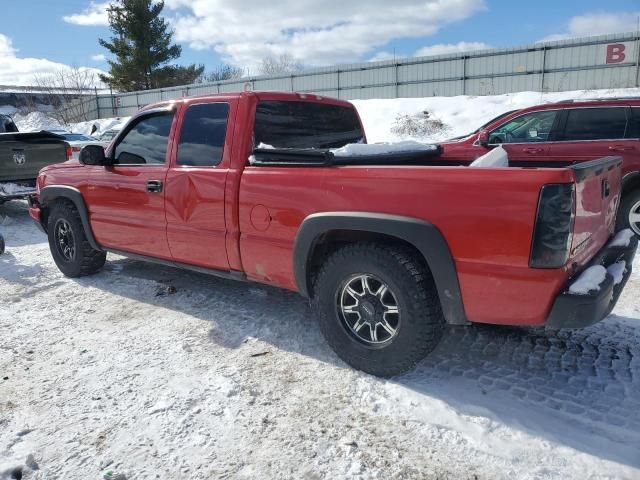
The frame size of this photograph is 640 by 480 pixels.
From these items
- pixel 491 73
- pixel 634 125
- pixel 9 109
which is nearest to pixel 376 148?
pixel 634 125

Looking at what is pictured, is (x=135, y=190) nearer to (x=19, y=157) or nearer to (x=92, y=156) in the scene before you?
(x=92, y=156)

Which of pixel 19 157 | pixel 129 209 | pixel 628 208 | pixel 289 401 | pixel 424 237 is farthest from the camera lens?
pixel 19 157

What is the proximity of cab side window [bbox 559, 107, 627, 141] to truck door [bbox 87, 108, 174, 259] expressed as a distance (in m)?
5.36

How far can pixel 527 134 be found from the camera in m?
7.06

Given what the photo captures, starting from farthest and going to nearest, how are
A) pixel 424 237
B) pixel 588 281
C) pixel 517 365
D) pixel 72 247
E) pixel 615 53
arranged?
pixel 615 53
pixel 72 247
pixel 517 365
pixel 424 237
pixel 588 281

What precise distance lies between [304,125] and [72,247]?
294 cm

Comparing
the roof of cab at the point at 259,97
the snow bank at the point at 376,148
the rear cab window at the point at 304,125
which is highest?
the roof of cab at the point at 259,97

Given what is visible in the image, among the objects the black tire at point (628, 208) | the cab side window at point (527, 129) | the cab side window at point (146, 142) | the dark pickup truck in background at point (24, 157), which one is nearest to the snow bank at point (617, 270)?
the cab side window at point (146, 142)

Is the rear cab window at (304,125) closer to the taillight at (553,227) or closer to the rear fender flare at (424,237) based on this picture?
the rear fender flare at (424,237)

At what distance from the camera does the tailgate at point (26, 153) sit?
795 cm

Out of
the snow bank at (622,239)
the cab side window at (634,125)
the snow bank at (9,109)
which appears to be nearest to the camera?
the snow bank at (622,239)

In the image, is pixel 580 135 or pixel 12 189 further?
pixel 12 189

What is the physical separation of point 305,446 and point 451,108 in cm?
2084

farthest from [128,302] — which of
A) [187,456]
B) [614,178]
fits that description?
[614,178]
